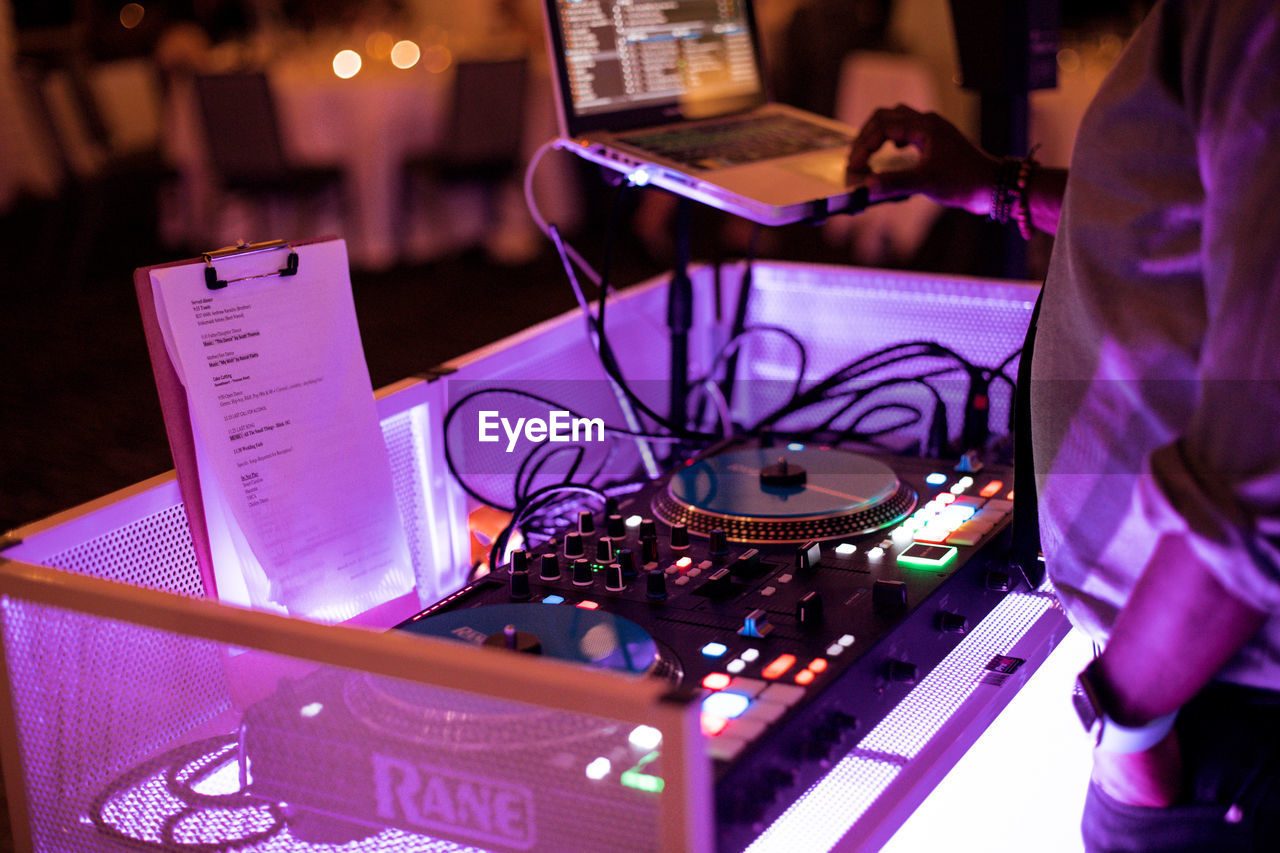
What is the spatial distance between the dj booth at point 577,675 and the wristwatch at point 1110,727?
0.45 ft

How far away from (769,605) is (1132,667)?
0.26 metres

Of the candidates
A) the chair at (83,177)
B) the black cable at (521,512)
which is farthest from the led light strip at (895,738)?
the chair at (83,177)

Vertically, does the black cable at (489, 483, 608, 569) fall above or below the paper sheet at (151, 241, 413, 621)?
below

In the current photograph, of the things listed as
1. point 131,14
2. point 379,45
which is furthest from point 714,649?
point 131,14

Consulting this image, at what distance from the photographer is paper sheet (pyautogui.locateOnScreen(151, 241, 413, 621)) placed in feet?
2.85

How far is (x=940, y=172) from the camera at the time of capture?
1171mm

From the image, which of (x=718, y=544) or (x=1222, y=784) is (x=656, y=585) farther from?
(x=1222, y=784)

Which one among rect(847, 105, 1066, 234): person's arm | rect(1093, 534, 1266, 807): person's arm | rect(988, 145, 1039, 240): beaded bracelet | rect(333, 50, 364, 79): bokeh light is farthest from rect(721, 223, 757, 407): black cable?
rect(333, 50, 364, 79): bokeh light

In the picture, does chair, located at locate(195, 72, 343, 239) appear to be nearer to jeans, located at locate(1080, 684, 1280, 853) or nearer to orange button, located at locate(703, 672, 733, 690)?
orange button, located at locate(703, 672, 733, 690)

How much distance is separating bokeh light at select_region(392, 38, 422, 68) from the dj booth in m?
4.01

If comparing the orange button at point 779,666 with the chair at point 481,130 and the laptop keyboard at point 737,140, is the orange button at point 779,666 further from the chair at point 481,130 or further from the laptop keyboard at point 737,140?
the chair at point 481,130

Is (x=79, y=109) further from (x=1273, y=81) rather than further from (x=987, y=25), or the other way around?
(x=1273, y=81)

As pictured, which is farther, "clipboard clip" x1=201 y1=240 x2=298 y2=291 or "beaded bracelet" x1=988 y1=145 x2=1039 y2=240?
"beaded bracelet" x1=988 y1=145 x2=1039 y2=240

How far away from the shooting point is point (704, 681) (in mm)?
763
